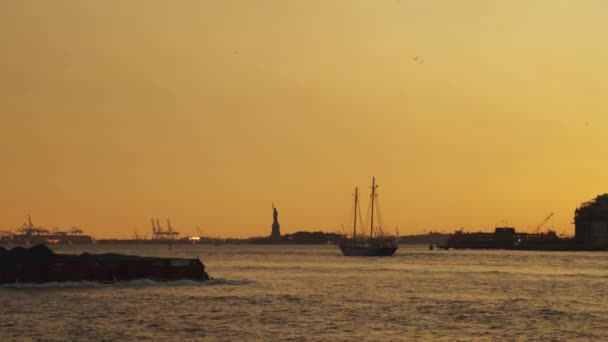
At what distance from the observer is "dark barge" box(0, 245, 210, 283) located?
93688mm

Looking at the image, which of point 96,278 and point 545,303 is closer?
point 545,303

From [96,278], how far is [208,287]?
1170 centimetres

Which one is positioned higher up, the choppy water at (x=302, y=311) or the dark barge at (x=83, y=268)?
the dark barge at (x=83, y=268)

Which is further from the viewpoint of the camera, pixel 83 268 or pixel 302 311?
pixel 83 268

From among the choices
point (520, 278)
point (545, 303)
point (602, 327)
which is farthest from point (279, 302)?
point (520, 278)

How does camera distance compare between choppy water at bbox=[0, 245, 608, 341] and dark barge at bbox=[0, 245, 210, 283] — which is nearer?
choppy water at bbox=[0, 245, 608, 341]

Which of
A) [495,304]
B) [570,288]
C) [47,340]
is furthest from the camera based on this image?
[570,288]

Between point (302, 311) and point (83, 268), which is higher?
point (83, 268)

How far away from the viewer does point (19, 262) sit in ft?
308

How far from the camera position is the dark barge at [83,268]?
9369cm

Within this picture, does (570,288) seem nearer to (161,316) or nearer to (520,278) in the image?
(520,278)

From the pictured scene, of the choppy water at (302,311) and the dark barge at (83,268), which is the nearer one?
the choppy water at (302,311)

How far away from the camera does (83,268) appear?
323ft

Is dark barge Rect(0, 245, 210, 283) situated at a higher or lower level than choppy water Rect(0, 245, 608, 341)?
higher
